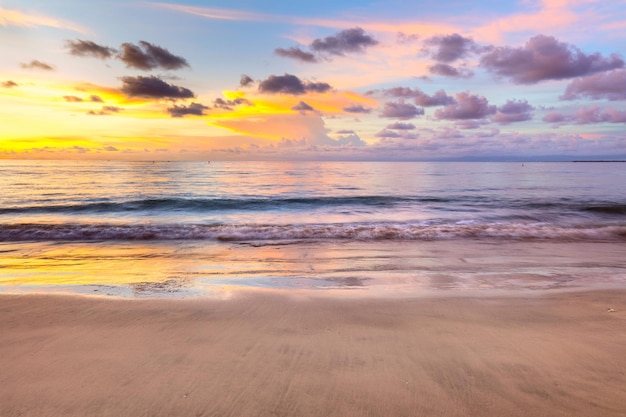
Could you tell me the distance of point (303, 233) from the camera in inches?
571

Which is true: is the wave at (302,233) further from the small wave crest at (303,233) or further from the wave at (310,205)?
the wave at (310,205)

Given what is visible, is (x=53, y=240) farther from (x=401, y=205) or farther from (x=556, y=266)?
(x=401, y=205)

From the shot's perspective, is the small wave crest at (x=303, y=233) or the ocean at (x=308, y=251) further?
the small wave crest at (x=303, y=233)

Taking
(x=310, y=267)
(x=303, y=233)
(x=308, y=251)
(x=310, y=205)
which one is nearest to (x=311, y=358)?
(x=310, y=267)

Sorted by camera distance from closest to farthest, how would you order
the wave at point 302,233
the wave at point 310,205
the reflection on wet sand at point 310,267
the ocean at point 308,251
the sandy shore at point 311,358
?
1. the sandy shore at point 311,358
2. the reflection on wet sand at point 310,267
3. the ocean at point 308,251
4. the wave at point 302,233
5. the wave at point 310,205

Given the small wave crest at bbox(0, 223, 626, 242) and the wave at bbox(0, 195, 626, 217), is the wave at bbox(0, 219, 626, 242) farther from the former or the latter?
the wave at bbox(0, 195, 626, 217)

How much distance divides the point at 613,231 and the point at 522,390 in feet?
51.4

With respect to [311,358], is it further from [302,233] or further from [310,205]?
[310,205]

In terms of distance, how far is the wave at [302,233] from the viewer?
546 inches

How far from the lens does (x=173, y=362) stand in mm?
3857

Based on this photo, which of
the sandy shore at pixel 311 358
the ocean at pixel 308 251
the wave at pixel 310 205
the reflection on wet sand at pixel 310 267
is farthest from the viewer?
the wave at pixel 310 205

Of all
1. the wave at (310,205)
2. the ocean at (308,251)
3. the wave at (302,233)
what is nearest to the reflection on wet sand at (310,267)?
the ocean at (308,251)

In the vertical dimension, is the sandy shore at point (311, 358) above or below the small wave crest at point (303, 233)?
above

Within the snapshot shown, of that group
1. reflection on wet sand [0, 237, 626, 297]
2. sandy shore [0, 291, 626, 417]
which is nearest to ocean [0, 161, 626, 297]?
reflection on wet sand [0, 237, 626, 297]
